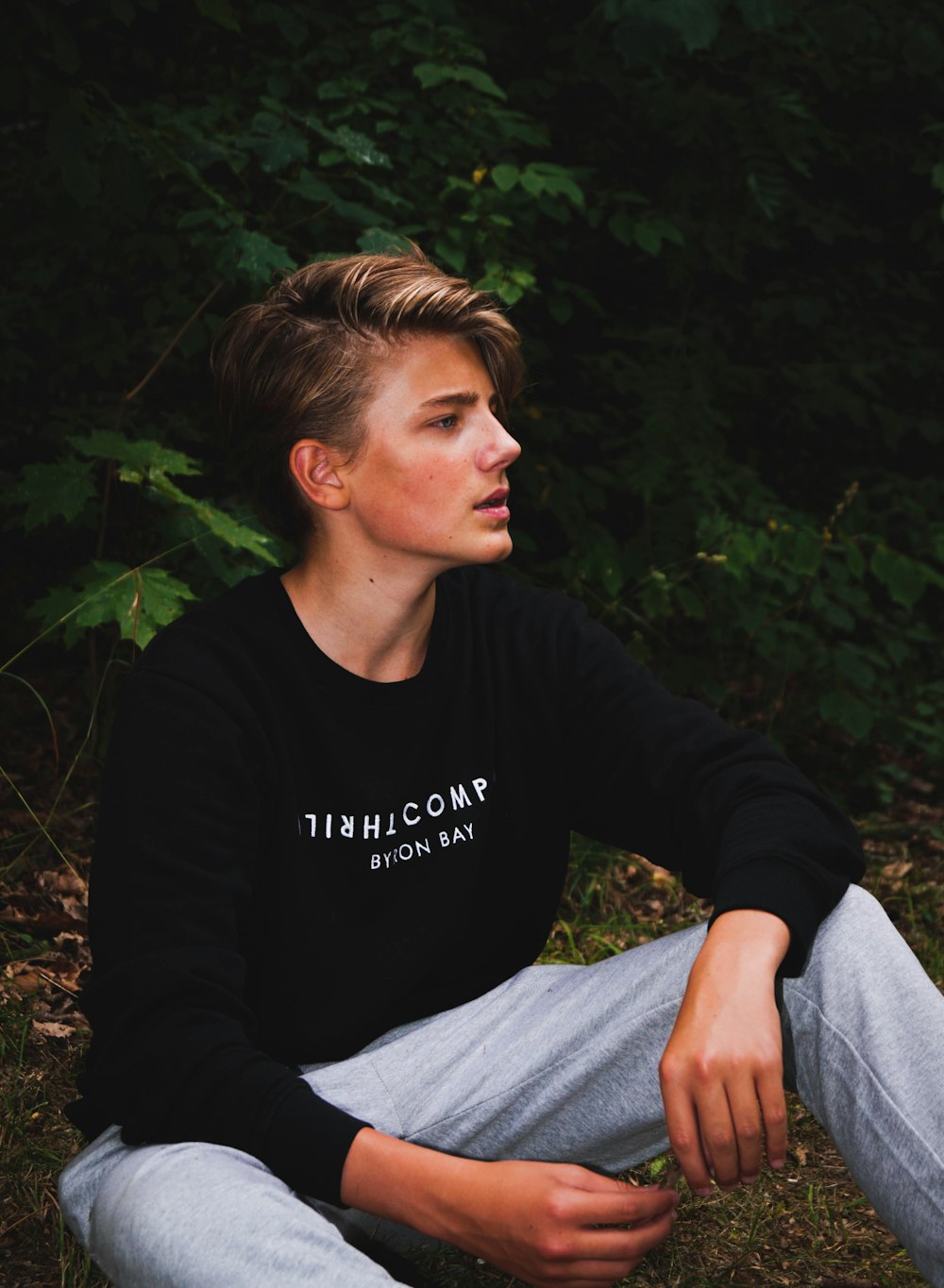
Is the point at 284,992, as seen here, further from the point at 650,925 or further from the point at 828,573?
the point at 828,573

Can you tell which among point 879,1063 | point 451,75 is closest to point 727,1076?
point 879,1063

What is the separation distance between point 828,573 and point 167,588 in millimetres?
2683

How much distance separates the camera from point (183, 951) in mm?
1703

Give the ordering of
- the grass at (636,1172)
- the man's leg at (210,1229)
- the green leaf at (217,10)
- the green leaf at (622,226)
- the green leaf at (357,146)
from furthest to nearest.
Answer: the green leaf at (622,226) < the green leaf at (357,146) < the green leaf at (217,10) < the grass at (636,1172) < the man's leg at (210,1229)

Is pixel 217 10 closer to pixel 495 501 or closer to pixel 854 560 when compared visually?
pixel 495 501

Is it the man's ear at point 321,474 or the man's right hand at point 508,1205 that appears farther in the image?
the man's ear at point 321,474

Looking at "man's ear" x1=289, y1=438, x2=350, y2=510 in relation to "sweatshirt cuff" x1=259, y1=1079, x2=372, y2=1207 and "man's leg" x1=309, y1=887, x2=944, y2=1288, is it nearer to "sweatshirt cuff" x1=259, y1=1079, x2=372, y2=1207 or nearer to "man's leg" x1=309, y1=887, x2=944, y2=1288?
"man's leg" x1=309, y1=887, x2=944, y2=1288

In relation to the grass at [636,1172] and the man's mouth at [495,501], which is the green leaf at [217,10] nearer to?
the man's mouth at [495,501]

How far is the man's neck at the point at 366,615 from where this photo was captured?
215 cm

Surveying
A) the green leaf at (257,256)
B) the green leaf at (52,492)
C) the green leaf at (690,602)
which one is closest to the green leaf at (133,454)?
the green leaf at (52,492)

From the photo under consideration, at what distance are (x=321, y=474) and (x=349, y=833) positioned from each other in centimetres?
63

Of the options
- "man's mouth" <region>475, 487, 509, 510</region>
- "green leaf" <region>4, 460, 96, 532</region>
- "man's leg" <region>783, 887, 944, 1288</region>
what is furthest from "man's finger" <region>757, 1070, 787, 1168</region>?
"green leaf" <region>4, 460, 96, 532</region>

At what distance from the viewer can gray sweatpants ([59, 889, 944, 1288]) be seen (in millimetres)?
1497

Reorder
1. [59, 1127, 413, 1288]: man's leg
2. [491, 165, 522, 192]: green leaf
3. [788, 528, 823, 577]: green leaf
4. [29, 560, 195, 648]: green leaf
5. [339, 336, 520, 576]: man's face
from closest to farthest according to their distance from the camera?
1. [59, 1127, 413, 1288]: man's leg
2. [339, 336, 520, 576]: man's face
3. [29, 560, 195, 648]: green leaf
4. [491, 165, 522, 192]: green leaf
5. [788, 528, 823, 577]: green leaf
